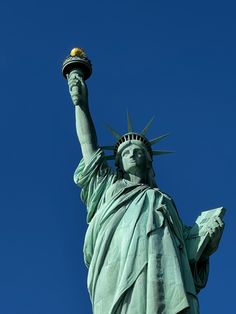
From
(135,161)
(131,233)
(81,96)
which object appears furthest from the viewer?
(81,96)

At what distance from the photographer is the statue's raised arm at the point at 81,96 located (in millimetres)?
18219

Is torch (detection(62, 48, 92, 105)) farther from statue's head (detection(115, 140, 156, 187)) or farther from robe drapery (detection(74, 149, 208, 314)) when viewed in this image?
robe drapery (detection(74, 149, 208, 314))

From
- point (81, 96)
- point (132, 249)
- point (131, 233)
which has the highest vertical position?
point (81, 96)

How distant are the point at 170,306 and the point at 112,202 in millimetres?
2736

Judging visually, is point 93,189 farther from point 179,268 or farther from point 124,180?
point 179,268

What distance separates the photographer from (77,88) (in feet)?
61.6

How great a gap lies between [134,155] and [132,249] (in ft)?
9.41

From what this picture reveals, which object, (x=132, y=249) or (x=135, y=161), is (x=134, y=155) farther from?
(x=132, y=249)

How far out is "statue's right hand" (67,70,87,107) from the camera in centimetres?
1869

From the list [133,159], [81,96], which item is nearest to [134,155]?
[133,159]

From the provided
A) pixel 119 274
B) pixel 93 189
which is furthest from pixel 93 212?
pixel 119 274

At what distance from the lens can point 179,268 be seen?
52.2 ft

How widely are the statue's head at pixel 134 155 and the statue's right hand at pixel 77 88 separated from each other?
1107mm

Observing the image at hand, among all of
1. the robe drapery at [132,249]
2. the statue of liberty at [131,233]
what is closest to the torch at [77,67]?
the statue of liberty at [131,233]
